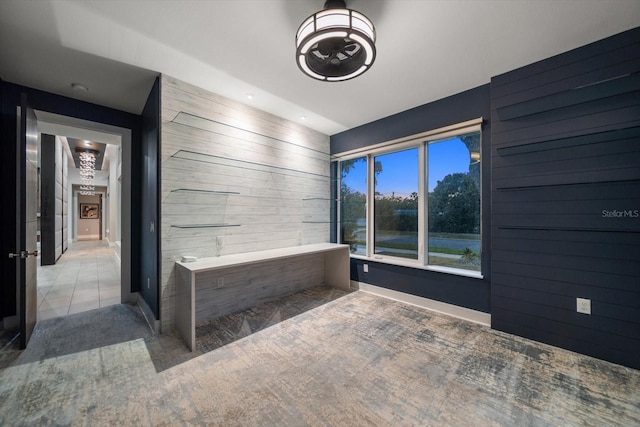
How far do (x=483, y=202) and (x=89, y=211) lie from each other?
17357 millimetres

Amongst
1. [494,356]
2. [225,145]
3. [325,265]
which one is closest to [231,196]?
[225,145]

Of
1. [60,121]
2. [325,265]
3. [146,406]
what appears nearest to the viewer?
[146,406]

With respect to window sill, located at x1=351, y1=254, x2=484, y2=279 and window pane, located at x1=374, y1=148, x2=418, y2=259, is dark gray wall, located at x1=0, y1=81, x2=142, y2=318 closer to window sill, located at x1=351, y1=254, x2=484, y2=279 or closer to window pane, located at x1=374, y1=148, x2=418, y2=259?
window sill, located at x1=351, y1=254, x2=484, y2=279

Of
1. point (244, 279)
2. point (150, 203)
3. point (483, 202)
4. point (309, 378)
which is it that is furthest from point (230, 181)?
point (483, 202)

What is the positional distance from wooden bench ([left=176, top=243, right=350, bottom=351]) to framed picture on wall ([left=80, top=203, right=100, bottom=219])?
48.3 ft

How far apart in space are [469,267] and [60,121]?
512cm

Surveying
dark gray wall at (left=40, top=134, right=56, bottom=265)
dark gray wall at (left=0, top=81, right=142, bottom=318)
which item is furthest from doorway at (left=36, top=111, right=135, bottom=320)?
dark gray wall at (left=40, top=134, right=56, bottom=265)

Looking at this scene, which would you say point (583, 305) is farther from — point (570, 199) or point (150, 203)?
point (150, 203)

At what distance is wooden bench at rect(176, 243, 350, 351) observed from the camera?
2297 millimetres

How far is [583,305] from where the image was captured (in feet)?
6.97

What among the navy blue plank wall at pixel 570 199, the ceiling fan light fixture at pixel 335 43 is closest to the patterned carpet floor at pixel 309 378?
the navy blue plank wall at pixel 570 199

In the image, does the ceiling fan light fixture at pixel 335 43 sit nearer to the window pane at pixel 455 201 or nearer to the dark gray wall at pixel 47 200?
the window pane at pixel 455 201

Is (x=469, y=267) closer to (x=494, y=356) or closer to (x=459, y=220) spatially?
(x=459, y=220)

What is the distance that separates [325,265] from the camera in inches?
167
